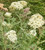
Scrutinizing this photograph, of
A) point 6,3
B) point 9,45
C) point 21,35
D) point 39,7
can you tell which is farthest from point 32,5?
point 9,45

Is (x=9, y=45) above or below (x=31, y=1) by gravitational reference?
below

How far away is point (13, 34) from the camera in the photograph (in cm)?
291

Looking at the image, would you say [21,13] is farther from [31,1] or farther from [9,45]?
[31,1]

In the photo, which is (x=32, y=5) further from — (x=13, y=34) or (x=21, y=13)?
(x=13, y=34)

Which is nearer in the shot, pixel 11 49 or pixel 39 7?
pixel 11 49

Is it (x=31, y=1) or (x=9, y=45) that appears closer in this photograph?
(x=9, y=45)

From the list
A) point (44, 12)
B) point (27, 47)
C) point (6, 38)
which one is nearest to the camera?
point (27, 47)

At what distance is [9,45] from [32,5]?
2515mm

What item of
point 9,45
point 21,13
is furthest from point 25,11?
point 9,45

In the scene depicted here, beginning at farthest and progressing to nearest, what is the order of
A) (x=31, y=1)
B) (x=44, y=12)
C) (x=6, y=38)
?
(x=31, y=1) → (x=44, y=12) → (x=6, y=38)

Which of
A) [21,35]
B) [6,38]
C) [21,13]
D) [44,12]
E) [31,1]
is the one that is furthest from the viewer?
[31,1]

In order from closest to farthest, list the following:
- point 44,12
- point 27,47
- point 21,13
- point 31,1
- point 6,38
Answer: point 27,47, point 6,38, point 21,13, point 44,12, point 31,1

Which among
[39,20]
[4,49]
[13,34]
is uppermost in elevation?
[39,20]

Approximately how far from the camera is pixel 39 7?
5.47 meters
